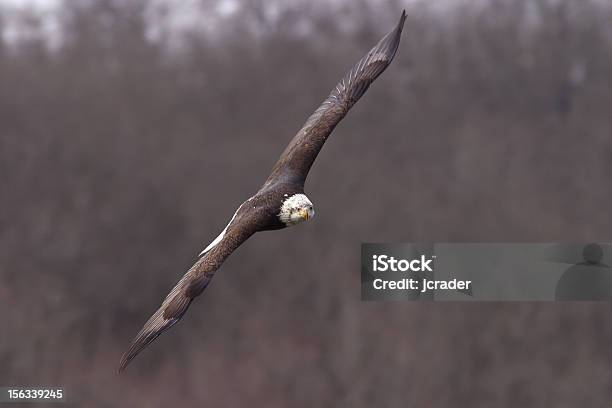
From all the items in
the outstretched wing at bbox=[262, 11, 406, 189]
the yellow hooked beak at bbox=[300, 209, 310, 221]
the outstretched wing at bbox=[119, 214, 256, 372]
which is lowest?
the outstretched wing at bbox=[119, 214, 256, 372]

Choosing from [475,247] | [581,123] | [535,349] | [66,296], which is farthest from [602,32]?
[66,296]

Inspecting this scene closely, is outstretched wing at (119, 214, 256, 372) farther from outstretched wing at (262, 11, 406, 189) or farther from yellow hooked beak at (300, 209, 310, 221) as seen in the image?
outstretched wing at (262, 11, 406, 189)

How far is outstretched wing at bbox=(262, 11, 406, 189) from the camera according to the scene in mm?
13266

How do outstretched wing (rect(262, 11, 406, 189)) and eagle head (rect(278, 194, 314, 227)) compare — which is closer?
eagle head (rect(278, 194, 314, 227))

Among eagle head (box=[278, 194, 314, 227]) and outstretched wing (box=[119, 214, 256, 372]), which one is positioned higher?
eagle head (box=[278, 194, 314, 227])

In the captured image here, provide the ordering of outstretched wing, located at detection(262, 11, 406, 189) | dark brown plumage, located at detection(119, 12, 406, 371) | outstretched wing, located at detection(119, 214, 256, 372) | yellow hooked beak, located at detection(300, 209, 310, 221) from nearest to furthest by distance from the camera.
Result: outstretched wing, located at detection(119, 214, 256, 372) → dark brown plumage, located at detection(119, 12, 406, 371) → yellow hooked beak, located at detection(300, 209, 310, 221) → outstretched wing, located at detection(262, 11, 406, 189)

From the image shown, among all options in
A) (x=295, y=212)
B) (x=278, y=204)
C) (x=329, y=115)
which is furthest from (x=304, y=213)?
(x=329, y=115)

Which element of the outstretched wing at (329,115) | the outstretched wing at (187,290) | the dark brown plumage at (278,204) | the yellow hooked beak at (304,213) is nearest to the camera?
the outstretched wing at (187,290)

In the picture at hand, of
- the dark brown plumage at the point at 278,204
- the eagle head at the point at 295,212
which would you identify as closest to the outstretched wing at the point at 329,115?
the dark brown plumage at the point at 278,204

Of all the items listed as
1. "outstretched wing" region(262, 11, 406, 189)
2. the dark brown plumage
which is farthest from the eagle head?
"outstretched wing" region(262, 11, 406, 189)

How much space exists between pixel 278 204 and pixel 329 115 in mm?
A: 1883

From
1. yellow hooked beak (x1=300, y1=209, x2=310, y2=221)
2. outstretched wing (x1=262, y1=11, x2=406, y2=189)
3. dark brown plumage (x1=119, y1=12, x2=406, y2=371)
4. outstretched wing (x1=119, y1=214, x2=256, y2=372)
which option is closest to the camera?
outstretched wing (x1=119, y1=214, x2=256, y2=372)

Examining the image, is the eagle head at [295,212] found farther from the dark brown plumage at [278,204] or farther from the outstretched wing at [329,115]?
the outstretched wing at [329,115]

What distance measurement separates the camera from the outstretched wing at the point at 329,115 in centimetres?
1327
